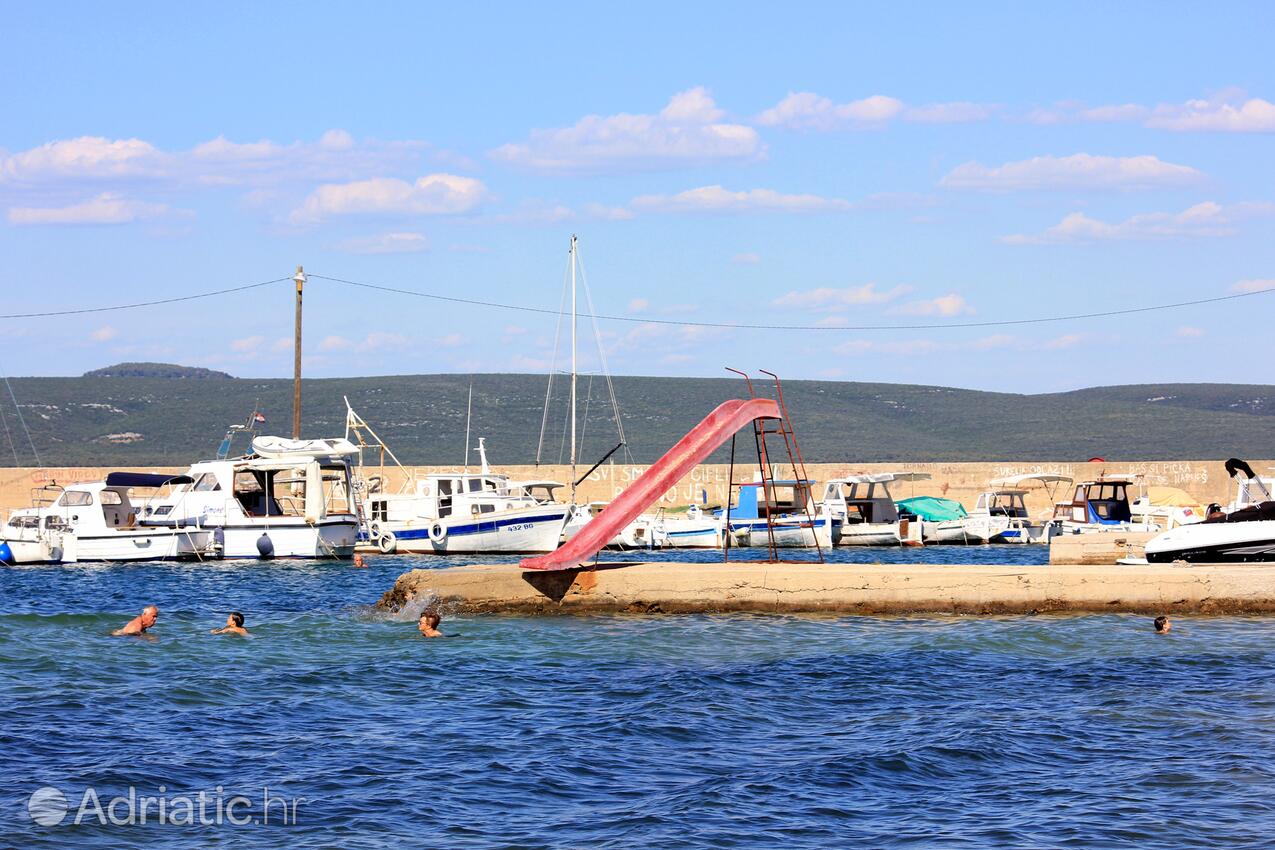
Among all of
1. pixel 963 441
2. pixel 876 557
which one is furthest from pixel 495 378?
pixel 876 557

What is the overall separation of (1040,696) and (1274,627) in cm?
568

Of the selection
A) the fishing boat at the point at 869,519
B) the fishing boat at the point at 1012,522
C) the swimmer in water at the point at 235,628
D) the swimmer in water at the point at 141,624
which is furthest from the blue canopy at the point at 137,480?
the fishing boat at the point at 1012,522

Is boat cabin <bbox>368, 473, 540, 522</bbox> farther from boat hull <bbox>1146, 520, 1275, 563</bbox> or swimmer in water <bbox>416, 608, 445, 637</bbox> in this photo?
boat hull <bbox>1146, 520, 1275, 563</bbox>

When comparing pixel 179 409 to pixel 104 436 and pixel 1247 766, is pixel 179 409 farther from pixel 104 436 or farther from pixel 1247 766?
pixel 1247 766

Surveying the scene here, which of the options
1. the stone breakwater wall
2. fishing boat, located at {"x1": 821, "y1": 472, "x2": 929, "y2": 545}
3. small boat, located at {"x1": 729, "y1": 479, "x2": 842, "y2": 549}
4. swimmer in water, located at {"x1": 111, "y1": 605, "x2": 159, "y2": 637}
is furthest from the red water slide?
the stone breakwater wall

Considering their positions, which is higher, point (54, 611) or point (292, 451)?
point (292, 451)

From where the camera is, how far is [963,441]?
5679 inches

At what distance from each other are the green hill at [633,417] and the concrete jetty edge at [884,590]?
10050cm

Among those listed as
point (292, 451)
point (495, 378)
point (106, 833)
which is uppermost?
point (495, 378)

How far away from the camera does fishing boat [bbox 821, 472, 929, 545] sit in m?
49.9

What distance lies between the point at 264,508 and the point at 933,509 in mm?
24994

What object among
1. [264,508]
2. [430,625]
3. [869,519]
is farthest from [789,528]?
[430,625]

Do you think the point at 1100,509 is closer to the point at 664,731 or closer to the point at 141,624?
the point at 141,624

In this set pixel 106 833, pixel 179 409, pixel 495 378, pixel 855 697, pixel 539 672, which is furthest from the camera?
pixel 495 378
